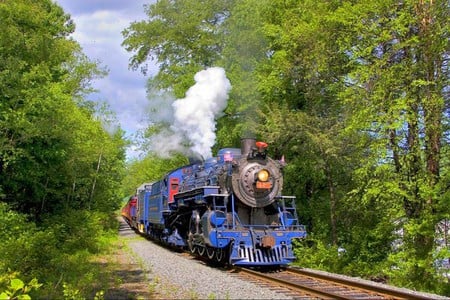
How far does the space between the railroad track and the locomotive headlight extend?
2.47m

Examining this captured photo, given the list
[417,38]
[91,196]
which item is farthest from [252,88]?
[91,196]

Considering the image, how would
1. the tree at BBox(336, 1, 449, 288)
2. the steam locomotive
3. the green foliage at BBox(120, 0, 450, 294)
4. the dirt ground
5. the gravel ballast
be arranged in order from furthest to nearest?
the green foliage at BBox(120, 0, 450, 294) → the tree at BBox(336, 1, 449, 288) → the steam locomotive → the dirt ground → the gravel ballast

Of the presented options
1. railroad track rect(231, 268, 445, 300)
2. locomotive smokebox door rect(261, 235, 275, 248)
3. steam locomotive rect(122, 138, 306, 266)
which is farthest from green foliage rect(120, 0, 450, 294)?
locomotive smokebox door rect(261, 235, 275, 248)

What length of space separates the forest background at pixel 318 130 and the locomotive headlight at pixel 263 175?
2693 mm

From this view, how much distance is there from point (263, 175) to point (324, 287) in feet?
13.1

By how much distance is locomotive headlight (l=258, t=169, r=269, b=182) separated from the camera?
12.7 metres

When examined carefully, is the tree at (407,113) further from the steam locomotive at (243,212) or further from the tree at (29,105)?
the tree at (29,105)

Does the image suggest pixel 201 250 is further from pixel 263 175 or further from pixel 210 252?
pixel 263 175

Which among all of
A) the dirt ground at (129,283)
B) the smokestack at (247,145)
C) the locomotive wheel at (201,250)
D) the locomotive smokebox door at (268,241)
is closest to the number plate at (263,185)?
the smokestack at (247,145)

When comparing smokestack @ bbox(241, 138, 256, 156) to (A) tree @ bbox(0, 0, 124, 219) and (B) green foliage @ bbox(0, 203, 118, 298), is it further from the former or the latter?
(A) tree @ bbox(0, 0, 124, 219)

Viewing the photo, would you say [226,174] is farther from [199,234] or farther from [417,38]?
[417,38]

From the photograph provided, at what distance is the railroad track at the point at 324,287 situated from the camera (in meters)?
8.34

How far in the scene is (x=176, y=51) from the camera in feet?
94.2

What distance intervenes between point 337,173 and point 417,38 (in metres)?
7.47
